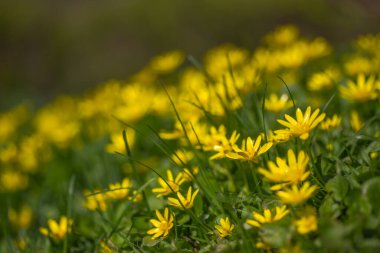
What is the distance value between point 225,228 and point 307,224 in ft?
1.01

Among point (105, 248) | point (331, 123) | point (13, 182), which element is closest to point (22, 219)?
point (13, 182)

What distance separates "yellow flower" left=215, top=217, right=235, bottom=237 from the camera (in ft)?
5.05

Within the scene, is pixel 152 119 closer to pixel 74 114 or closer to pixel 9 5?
pixel 74 114

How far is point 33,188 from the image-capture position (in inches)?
134

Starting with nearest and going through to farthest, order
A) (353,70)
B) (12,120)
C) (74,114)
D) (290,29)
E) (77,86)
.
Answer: (353,70)
(290,29)
(74,114)
(12,120)
(77,86)

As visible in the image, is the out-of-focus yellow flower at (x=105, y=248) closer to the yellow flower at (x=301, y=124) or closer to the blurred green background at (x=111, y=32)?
the yellow flower at (x=301, y=124)

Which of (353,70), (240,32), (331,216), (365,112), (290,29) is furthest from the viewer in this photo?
(240,32)

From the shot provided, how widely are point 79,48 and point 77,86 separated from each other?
0.88 m

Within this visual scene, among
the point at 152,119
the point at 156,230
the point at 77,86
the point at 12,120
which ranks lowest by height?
the point at 77,86

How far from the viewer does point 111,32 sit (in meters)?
9.09

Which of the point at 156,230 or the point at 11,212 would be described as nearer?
the point at 156,230

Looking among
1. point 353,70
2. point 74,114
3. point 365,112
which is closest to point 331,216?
point 365,112

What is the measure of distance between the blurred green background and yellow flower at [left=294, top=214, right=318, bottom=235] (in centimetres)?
523

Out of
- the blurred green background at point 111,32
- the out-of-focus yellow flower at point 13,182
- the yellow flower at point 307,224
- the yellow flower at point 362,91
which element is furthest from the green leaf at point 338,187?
the blurred green background at point 111,32
